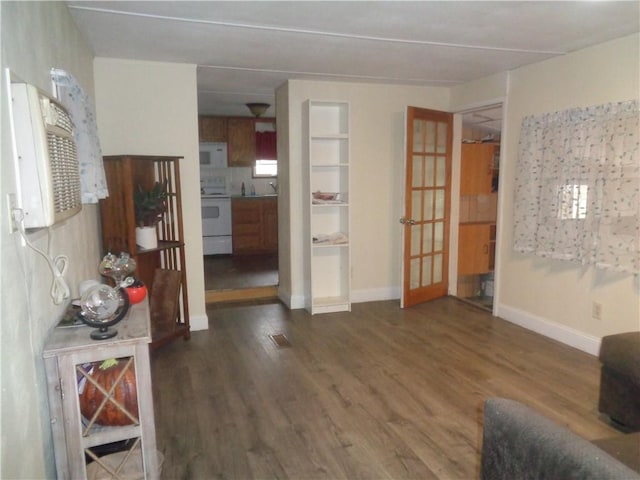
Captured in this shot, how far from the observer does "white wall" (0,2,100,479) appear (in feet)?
4.10

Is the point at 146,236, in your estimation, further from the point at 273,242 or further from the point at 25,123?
the point at 273,242

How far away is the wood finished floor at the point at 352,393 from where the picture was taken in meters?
2.19

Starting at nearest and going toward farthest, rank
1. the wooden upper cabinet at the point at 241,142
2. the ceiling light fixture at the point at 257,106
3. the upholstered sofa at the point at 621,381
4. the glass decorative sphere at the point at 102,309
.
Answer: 1. the glass decorative sphere at the point at 102,309
2. the upholstered sofa at the point at 621,381
3. the ceiling light fixture at the point at 257,106
4. the wooden upper cabinet at the point at 241,142

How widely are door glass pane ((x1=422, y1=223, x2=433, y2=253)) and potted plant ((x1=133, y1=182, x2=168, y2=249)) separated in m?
2.74

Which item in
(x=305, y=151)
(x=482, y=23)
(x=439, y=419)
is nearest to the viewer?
(x=439, y=419)

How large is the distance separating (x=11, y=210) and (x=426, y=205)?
13.4 feet

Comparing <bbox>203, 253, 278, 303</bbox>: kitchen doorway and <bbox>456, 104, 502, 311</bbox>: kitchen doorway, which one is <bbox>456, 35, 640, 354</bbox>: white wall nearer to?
<bbox>456, 104, 502, 311</bbox>: kitchen doorway

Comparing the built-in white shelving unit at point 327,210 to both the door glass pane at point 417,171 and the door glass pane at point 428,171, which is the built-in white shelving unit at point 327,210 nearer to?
the door glass pane at point 417,171

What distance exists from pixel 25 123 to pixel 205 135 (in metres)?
5.81

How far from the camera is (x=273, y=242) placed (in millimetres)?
7242

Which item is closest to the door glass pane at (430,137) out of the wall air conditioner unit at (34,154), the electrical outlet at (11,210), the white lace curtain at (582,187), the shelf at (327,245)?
the white lace curtain at (582,187)

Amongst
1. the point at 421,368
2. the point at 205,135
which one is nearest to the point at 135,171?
the point at 421,368

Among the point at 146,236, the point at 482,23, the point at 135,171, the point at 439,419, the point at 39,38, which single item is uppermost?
the point at 482,23

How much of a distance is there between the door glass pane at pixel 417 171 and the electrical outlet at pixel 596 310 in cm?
201
